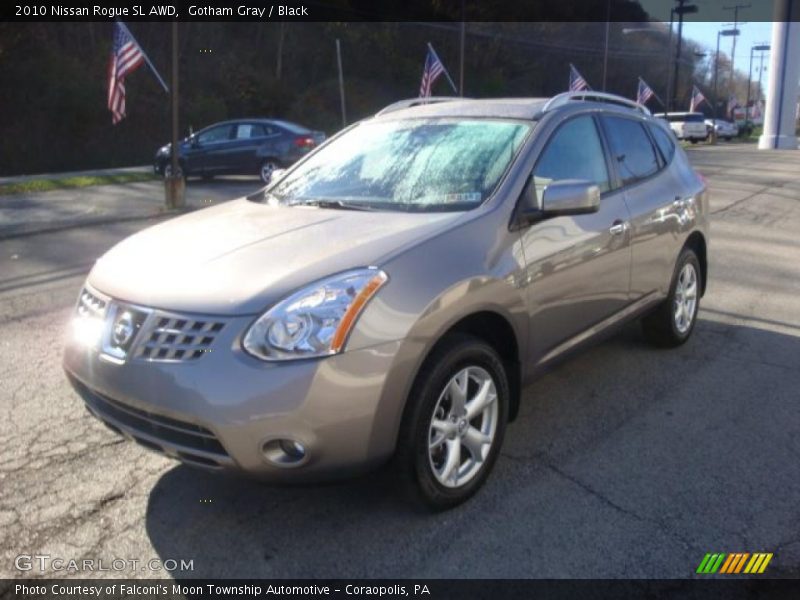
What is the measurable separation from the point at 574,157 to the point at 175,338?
2413mm

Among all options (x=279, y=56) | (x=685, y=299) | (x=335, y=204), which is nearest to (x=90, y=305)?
(x=335, y=204)

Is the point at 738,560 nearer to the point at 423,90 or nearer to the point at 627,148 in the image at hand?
the point at 627,148

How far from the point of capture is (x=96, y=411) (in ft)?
10.3

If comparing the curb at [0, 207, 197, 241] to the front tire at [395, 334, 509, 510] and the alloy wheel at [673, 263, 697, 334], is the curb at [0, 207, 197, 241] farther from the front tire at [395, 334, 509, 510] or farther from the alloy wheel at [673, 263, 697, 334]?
the front tire at [395, 334, 509, 510]

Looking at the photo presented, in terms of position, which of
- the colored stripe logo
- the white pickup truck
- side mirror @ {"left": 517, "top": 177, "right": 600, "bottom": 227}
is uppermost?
the white pickup truck

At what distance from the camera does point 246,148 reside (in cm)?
1902

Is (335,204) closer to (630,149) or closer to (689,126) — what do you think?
(630,149)

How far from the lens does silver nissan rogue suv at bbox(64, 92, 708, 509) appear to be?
275 centimetres

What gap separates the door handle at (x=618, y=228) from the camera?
427 cm

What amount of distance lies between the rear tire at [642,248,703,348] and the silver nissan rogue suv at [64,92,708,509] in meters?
0.71

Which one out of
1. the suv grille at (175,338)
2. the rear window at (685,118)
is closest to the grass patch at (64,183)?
the suv grille at (175,338)

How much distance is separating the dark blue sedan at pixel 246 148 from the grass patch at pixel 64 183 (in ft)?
5.01

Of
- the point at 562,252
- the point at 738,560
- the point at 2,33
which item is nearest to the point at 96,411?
the point at 562,252
